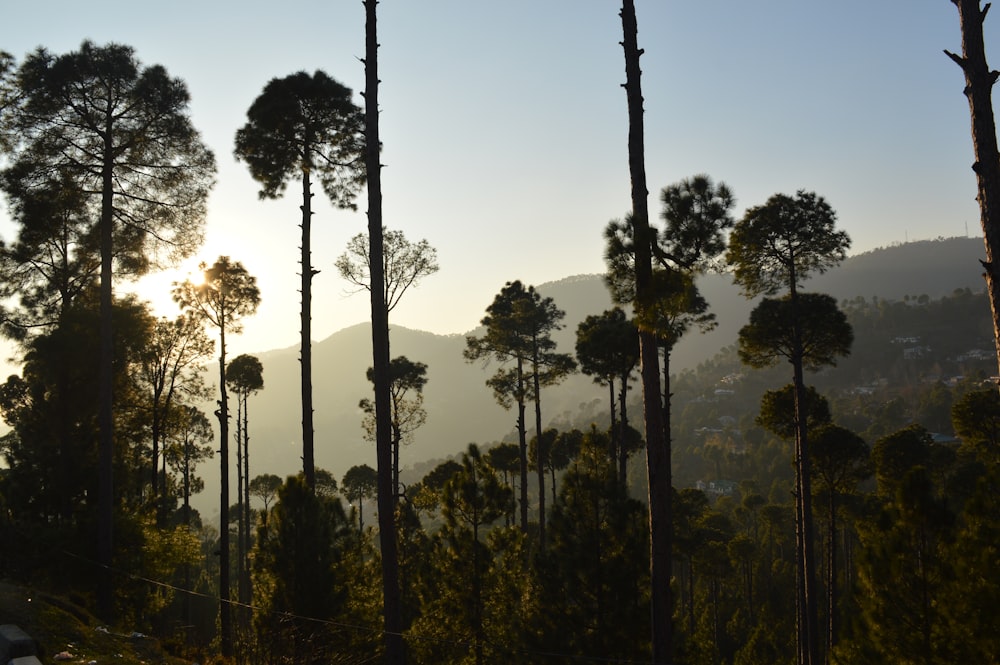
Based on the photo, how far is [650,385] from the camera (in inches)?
389

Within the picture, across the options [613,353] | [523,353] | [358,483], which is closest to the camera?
[613,353]

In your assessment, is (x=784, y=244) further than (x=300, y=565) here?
Yes

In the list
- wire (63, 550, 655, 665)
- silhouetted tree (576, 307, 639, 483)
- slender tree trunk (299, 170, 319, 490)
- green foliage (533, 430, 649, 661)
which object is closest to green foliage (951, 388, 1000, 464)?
silhouetted tree (576, 307, 639, 483)

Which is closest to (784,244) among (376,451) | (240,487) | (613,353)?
(613,353)

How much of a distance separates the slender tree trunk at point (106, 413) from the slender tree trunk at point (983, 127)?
645 inches

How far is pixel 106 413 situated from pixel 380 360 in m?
7.95

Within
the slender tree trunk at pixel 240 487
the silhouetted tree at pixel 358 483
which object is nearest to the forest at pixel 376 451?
the slender tree trunk at pixel 240 487

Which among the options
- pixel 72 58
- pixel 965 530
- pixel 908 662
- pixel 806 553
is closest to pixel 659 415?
pixel 965 530

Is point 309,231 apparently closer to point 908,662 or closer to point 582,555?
point 582,555

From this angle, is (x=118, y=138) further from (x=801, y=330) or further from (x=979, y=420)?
(x=979, y=420)

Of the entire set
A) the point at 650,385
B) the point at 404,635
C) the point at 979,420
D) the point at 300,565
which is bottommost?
the point at 404,635

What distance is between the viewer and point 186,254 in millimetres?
17141

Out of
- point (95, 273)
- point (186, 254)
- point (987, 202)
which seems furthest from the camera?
point (95, 273)

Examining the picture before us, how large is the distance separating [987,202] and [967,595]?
21.8 feet
